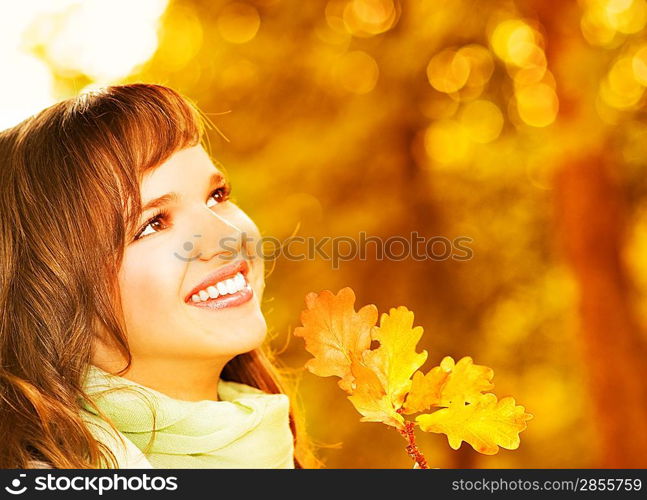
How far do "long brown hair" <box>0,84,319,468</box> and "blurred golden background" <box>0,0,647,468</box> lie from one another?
3.55ft

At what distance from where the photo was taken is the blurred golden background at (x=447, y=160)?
217cm

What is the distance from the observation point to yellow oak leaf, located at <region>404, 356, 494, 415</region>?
658 millimetres

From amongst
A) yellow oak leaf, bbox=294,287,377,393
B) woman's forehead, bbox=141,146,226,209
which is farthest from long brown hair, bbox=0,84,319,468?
yellow oak leaf, bbox=294,287,377,393

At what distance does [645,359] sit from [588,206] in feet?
1.78

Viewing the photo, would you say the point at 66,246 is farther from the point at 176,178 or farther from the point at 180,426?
the point at 180,426

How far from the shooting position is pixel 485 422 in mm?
660

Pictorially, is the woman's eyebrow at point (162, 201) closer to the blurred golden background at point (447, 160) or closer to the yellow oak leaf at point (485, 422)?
the yellow oak leaf at point (485, 422)

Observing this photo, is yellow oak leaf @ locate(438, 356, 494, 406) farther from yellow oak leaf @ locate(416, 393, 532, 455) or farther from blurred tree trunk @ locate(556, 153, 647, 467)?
blurred tree trunk @ locate(556, 153, 647, 467)

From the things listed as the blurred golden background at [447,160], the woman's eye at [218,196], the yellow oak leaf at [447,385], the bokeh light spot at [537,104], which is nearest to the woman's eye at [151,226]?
the woman's eye at [218,196]

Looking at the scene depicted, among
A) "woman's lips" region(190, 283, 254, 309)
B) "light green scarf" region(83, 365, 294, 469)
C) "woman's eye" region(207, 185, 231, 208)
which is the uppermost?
"woman's eye" region(207, 185, 231, 208)

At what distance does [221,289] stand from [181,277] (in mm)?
58

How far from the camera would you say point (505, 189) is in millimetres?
2406
